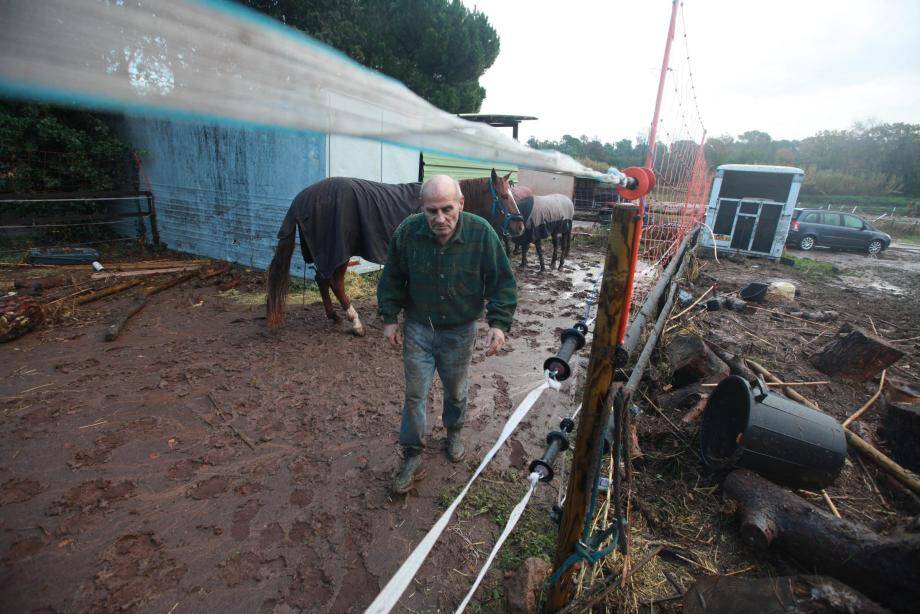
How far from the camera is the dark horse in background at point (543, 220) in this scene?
8.07 metres

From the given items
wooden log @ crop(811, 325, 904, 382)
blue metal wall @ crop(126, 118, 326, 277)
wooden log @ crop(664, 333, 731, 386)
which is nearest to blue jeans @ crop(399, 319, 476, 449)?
wooden log @ crop(664, 333, 731, 386)

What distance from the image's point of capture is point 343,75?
0.77 meters

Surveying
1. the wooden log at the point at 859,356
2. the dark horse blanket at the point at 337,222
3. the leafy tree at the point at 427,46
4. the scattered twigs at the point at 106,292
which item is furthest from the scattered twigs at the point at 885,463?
the leafy tree at the point at 427,46

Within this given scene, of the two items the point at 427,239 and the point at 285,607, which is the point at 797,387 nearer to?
the point at 427,239

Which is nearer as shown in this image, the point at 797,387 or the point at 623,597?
the point at 623,597

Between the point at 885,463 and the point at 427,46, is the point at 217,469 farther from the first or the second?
the point at 427,46

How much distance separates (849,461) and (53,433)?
562 cm

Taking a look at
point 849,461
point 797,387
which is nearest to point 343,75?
point 849,461

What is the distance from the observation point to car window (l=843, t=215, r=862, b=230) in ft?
47.1

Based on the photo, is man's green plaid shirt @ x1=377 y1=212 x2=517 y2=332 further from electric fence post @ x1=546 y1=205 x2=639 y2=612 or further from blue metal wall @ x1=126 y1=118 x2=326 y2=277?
blue metal wall @ x1=126 y1=118 x2=326 y2=277

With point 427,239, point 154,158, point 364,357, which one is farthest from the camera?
point 154,158

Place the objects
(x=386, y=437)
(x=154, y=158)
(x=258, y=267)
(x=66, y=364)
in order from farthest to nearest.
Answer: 1. (x=154, y=158)
2. (x=258, y=267)
3. (x=66, y=364)
4. (x=386, y=437)

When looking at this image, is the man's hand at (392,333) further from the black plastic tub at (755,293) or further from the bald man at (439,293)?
the black plastic tub at (755,293)

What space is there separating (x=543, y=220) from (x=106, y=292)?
7.32 meters
